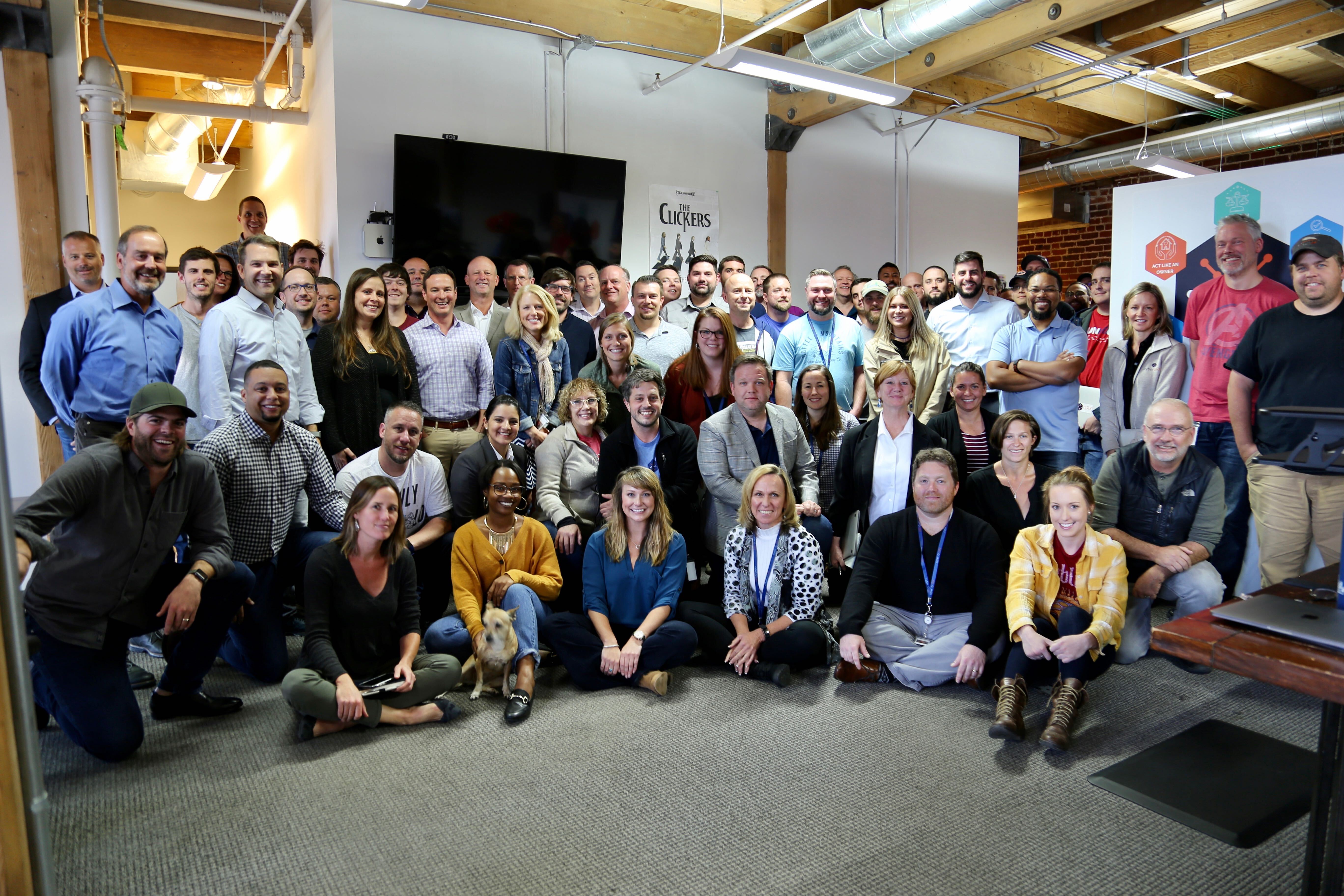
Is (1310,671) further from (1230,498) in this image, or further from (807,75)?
(807,75)

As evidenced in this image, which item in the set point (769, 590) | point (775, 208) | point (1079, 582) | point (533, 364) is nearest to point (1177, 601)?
point (1079, 582)

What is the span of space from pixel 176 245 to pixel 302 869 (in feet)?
39.0

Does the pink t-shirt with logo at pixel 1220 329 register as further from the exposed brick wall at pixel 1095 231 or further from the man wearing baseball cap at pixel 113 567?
the exposed brick wall at pixel 1095 231

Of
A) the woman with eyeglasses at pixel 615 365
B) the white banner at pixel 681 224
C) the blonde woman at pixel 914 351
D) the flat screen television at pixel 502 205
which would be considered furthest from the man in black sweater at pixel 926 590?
the white banner at pixel 681 224

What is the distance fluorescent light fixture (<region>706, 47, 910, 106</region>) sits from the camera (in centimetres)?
493

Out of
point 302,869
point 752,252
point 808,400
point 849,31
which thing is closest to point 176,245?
point 752,252

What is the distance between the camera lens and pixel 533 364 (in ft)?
13.9

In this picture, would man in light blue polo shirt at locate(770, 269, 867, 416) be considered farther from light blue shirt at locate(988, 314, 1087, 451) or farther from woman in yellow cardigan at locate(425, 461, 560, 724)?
woman in yellow cardigan at locate(425, 461, 560, 724)

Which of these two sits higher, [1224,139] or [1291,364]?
[1224,139]

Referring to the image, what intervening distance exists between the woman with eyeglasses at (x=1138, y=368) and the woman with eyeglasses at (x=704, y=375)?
2061mm

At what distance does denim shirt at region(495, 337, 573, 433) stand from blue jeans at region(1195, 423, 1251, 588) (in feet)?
10.0

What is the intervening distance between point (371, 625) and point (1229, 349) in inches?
156

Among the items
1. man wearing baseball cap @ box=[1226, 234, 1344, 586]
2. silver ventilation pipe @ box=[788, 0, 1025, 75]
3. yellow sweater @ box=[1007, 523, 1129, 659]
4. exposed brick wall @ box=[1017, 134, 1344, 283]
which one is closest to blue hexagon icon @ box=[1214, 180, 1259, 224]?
man wearing baseball cap @ box=[1226, 234, 1344, 586]

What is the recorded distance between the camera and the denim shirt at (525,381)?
4.20 m
